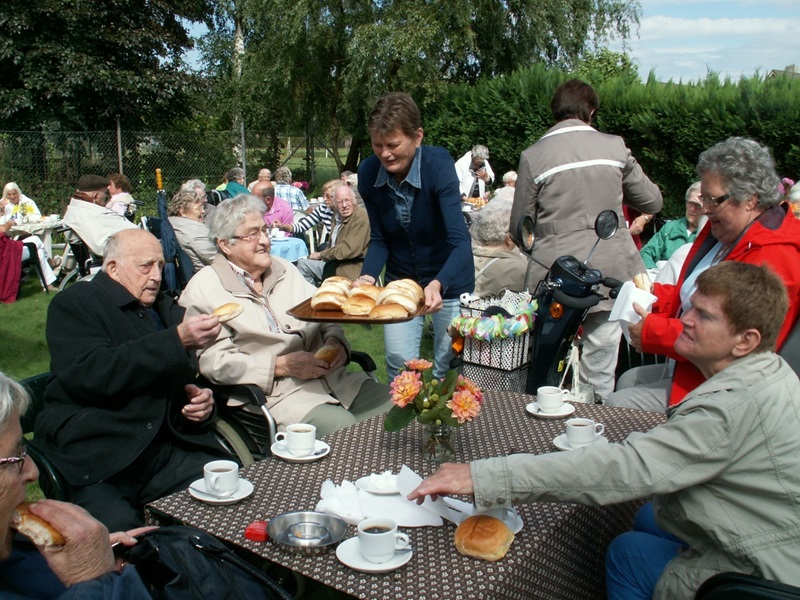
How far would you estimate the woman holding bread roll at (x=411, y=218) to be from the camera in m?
3.62

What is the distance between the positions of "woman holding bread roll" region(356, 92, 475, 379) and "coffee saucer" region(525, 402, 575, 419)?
74 cm

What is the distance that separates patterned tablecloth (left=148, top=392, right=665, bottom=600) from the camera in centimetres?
176

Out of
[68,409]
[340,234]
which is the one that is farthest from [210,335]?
[340,234]

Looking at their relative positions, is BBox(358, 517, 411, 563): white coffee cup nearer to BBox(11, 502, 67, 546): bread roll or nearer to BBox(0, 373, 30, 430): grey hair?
BBox(11, 502, 67, 546): bread roll

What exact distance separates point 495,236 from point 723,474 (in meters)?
3.23

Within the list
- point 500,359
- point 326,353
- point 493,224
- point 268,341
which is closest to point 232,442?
point 268,341

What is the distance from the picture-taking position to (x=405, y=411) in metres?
2.42

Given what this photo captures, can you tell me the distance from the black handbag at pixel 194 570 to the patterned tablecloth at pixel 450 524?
7 centimetres

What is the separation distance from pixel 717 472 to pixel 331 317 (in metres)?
1.75

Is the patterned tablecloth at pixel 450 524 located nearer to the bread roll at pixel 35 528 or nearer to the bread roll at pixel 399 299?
the bread roll at pixel 35 528

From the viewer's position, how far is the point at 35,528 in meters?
1.66

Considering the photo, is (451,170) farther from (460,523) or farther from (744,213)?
(460,523)

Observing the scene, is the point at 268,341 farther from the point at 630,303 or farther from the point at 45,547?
the point at 45,547

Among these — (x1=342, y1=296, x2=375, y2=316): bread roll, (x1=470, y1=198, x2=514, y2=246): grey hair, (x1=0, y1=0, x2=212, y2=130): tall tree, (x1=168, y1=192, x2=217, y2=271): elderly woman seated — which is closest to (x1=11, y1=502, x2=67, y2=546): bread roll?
(x1=342, y1=296, x2=375, y2=316): bread roll
